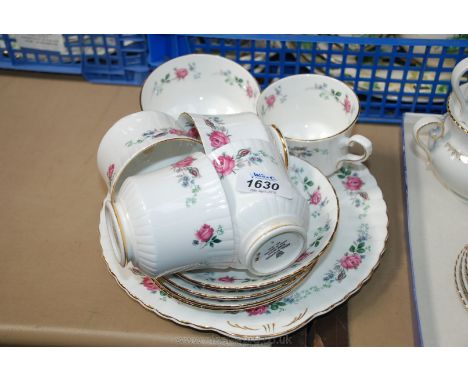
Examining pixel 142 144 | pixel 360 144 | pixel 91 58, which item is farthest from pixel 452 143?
pixel 91 58

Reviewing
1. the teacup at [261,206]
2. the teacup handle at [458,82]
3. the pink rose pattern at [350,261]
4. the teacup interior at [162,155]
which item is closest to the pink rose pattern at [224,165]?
the teacup at [261,206]

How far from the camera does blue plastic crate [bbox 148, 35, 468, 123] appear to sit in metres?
0.92

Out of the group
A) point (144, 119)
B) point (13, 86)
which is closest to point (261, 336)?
point (144, 119)

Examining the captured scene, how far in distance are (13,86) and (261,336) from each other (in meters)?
0.71

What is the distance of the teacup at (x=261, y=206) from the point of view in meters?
0.61

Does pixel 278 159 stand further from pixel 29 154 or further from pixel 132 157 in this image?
pixel 29 154

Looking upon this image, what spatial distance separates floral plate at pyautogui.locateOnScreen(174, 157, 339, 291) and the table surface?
0.08 metres

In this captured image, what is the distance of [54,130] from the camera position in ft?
3.21

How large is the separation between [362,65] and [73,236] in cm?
55

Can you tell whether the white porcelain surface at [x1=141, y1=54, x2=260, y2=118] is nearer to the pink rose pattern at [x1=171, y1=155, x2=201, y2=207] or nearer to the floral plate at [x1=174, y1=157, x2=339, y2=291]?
the floral plate at [x1=174, y1=157, x2=339, y2=291]

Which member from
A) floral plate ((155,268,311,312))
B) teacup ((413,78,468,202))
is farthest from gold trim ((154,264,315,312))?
teacup ((413,78,468,202))

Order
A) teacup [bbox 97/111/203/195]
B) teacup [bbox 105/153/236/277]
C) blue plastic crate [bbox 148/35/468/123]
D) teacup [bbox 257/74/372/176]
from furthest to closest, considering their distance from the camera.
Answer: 1. blue plastic crate [bbox 148/35/468/123]
2. teacup [bbox 257/74/372/176]
3. teacup [bbox 97/111/203/195]
4. teacup [bbox 105/153/236/277]

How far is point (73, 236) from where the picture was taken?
0.82m

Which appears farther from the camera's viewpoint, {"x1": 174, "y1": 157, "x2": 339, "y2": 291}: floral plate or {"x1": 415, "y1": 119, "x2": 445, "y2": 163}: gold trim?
{"x1": 415, "y1": 119, "x2": 445, "y2": 163}: gold trim
